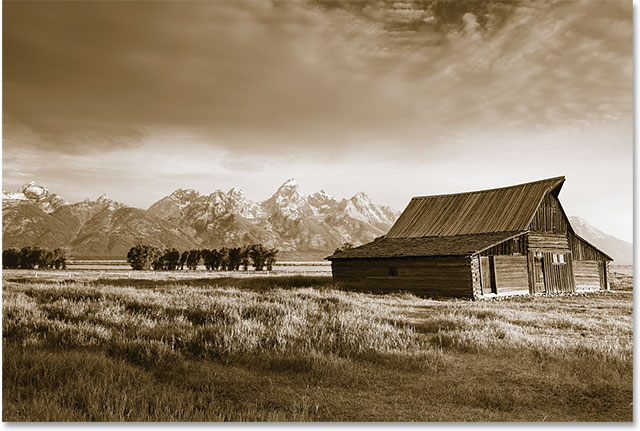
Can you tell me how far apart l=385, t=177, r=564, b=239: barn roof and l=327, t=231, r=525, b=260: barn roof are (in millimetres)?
854

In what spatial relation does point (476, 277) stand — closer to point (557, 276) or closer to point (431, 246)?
point (431, 246)

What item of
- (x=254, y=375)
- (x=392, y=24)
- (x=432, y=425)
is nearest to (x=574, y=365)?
(x=432, y=425)

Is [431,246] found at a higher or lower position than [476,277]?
higher

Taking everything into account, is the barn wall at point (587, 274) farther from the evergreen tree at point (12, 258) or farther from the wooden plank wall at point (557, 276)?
the evergreen tree at point (12, 258)

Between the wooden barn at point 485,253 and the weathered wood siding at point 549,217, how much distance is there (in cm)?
6

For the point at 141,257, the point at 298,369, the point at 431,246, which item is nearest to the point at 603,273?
the point at 431,246

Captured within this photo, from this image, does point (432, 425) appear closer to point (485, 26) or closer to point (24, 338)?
point (485, 26)

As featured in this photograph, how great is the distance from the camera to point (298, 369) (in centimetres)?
701

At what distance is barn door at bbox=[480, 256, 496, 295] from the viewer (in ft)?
73.9

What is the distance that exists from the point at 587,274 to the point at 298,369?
2793 centimetres

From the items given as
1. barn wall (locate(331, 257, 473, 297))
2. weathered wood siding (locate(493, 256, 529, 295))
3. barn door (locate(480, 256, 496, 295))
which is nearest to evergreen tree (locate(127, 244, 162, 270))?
barn wall (locate(331, 257, 473, 297))

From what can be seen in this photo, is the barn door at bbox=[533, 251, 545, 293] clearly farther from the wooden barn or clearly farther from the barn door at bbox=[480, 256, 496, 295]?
the barn door at bbox=[480, 256, 496, 295]

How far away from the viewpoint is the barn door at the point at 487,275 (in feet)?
73.9

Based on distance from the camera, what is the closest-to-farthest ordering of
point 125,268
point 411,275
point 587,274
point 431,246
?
point 411,275 < point 431,246 < point 587,274 < point 125,268
